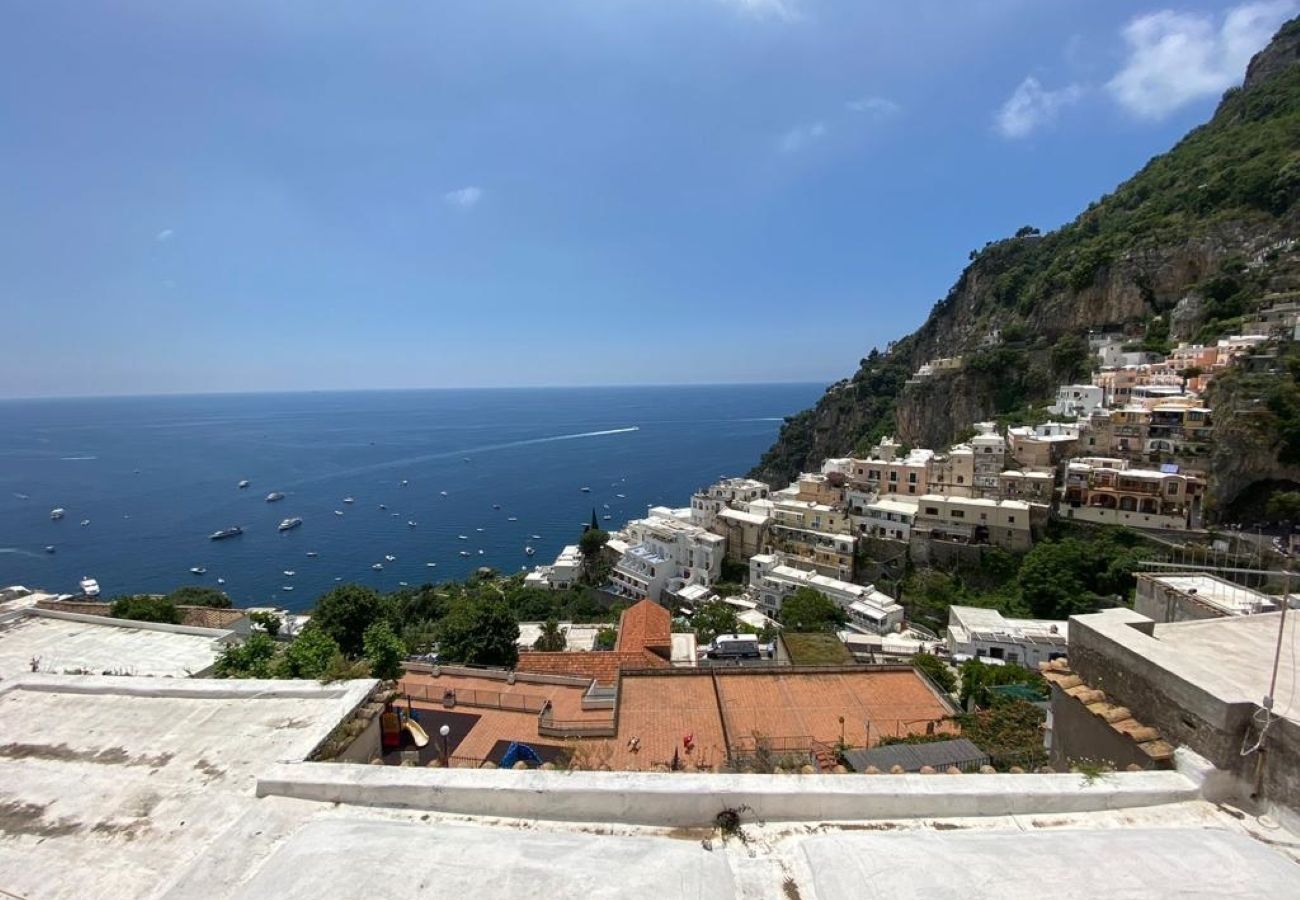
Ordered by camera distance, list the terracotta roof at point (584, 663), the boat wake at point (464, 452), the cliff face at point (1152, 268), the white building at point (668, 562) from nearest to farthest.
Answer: the terracotta roof at point (584, 663) → the white building at point (668, 562) → the cliff face at point (1152, 268) → the boat wake at point (464, 452)

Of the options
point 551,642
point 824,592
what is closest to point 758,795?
point 551,642

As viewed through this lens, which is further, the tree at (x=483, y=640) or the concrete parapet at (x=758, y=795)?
the tree at (x=483, y=640)

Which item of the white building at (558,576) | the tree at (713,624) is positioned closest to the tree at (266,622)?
the tree at (713,624)

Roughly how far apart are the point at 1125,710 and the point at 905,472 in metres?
34.4

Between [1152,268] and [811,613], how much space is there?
44.5 meters

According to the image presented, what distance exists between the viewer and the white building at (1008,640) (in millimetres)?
22844

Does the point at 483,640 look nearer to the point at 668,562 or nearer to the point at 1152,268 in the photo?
the point at 668,562

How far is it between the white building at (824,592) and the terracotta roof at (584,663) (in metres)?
14.5

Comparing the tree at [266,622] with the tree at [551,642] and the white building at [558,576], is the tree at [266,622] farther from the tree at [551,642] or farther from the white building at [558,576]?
the white building at [558,576]

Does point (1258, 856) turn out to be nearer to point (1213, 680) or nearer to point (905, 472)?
point (1213, 680)

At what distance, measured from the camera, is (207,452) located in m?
113

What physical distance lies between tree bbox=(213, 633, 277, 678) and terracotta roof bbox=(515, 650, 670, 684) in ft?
28.1

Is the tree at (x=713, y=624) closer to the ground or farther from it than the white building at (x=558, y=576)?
farther from it

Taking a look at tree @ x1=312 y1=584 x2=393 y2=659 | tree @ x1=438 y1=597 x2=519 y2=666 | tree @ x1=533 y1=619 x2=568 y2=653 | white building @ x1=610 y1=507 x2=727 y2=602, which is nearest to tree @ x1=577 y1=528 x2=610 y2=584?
white building @ x1=610 y1=507 x2=727 y2=602
